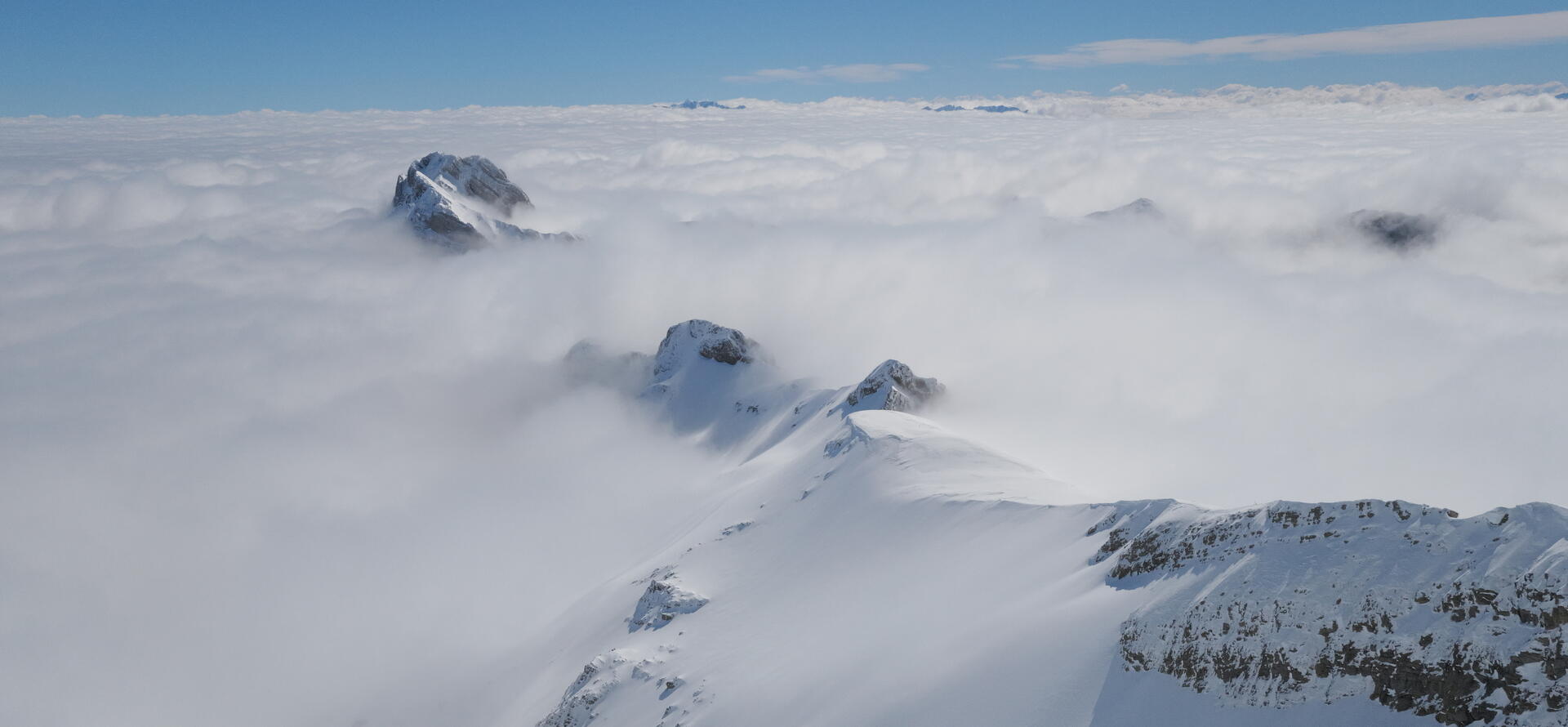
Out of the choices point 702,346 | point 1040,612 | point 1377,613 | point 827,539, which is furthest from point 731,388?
point 1377,613

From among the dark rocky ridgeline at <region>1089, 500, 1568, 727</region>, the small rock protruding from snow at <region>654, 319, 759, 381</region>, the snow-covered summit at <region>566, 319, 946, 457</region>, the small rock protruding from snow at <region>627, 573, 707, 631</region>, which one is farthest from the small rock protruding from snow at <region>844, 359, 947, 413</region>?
the dark rocky ridgeline at <region>1089, 500, 1568, 727</region>

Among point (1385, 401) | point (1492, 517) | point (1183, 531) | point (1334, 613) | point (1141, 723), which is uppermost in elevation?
point (1385, 401)

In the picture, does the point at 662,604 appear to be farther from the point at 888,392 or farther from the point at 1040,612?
the point at 888,392

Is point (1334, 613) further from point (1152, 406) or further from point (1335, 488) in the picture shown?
point (1152, 406)

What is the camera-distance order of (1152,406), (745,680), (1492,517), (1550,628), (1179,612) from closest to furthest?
(1550,628) → (1492,517) → (1179,612) → (745,680) → (1152,406)

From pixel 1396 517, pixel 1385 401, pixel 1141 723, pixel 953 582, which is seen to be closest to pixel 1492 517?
pixel 1396 517
